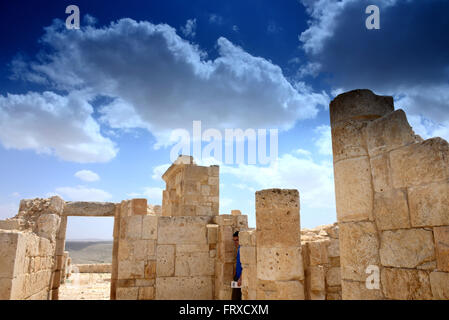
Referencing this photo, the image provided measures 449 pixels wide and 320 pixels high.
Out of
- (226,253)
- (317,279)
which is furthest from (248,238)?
(226,253)

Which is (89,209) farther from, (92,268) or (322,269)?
(92,268)

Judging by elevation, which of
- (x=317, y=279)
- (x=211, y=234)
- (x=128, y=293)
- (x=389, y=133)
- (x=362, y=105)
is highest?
(x=362, y=105)

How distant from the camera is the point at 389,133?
267 cm

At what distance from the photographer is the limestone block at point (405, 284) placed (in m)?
2.34

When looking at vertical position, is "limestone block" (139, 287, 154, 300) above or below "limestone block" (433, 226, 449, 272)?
below

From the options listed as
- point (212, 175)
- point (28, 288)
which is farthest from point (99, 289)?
A: point (212, 175)

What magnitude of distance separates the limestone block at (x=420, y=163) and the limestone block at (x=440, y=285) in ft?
2.07

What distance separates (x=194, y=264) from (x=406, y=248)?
6.63 metres

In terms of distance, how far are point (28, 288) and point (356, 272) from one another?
7.06m

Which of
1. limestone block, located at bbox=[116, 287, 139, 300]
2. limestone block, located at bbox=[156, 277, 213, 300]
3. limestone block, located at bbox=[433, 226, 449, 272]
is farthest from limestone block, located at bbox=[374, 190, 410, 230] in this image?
limestone block, located at bbox=[116, 287, 139, 300]

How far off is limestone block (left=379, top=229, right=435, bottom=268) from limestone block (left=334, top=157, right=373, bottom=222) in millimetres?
265

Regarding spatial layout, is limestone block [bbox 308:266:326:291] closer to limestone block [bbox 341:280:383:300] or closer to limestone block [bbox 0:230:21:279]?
limestone block [bbox 341:280:383:300]

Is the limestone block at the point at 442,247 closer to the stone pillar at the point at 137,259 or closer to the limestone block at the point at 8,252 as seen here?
the limestone block at the point at 8,252

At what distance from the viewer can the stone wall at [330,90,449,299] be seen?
7.52ft
